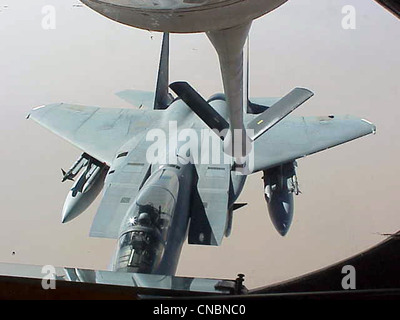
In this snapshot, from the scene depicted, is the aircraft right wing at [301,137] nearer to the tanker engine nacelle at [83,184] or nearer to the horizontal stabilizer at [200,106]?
the horizontal stabilizer at [200,106]

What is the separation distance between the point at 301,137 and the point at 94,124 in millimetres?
794

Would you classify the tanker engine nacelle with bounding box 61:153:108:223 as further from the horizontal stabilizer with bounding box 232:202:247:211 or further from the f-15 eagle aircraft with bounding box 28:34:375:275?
the horizontal stabilizer with bounding box 232:202:247:211

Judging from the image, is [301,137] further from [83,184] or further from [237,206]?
[83,184]

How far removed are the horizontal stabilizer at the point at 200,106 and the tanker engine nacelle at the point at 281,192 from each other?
25 centimetres

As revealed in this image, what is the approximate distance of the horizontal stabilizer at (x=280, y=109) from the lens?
5.20 feet

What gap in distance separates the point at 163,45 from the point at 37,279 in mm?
888

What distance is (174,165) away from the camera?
161 centimetres

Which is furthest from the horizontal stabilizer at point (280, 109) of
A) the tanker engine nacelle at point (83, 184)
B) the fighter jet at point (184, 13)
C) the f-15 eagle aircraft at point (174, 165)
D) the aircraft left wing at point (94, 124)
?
the fighter jet at point (184, 13)

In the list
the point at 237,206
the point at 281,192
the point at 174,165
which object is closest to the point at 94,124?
the point at 174,165

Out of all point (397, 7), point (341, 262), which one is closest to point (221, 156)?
point (341, 262)

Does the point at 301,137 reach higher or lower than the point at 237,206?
higher
